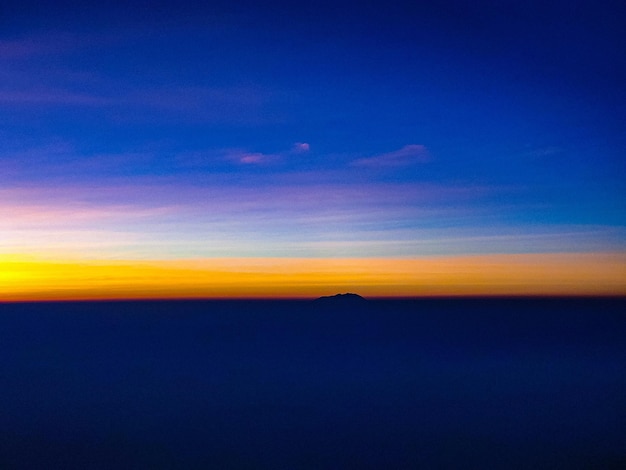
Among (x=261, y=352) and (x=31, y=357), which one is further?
(x=261, y=352)

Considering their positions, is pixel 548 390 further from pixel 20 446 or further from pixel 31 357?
pixel 31 357

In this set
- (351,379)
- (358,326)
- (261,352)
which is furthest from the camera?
(358,326)

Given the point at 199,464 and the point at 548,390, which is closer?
the point at 199,464

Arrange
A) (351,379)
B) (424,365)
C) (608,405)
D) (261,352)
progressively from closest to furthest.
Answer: (608,405) < (351,379) < (424,365) < (261,352)

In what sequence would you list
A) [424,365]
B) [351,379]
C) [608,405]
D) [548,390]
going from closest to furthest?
1. [608,405]
2. [548,390]
3. [351,379]
4. [424,365]

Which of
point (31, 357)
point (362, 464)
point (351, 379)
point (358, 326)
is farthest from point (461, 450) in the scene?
point (358, 326)

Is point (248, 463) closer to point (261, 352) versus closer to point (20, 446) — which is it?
point (20, 446)

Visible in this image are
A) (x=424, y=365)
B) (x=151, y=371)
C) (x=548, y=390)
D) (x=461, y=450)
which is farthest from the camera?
(x=424, y=365)

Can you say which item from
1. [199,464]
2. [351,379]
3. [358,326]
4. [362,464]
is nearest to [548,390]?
[351,379]
